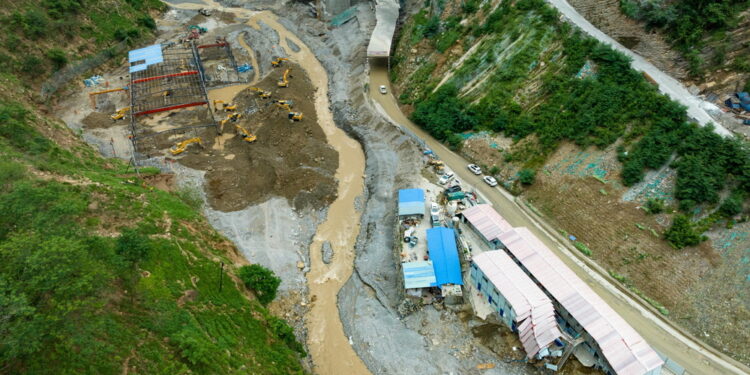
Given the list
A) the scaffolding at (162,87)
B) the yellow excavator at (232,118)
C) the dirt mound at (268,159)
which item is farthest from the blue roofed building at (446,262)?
the scaffolding at (162,87)

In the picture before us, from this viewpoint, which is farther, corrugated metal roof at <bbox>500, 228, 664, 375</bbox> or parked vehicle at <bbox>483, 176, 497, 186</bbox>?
parked vehicle at <bbox>483, 176, 497, 186</bbox>

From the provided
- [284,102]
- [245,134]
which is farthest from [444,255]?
[284,102]

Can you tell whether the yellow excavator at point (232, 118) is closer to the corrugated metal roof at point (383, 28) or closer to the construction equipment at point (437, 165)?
the corrugated metal roof at point (383, 28)

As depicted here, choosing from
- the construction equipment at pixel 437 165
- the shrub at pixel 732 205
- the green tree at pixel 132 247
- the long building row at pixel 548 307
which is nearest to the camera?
the long building row at pixel 548 307

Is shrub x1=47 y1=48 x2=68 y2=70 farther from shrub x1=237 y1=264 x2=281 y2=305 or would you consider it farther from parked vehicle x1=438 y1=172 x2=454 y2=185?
parked vehicle x1=438 y1=172 x2=454 y2=185

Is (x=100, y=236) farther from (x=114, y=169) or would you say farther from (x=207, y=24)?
(x=207, y=24)

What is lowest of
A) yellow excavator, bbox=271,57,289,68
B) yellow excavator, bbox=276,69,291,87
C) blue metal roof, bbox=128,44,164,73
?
yellow excavator, bbox=276,69,291,87

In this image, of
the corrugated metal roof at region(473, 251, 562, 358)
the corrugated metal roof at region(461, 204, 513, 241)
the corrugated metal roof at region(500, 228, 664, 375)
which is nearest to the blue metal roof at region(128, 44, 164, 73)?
the corrugated metal roof at region(461, 204, 513, 241)
